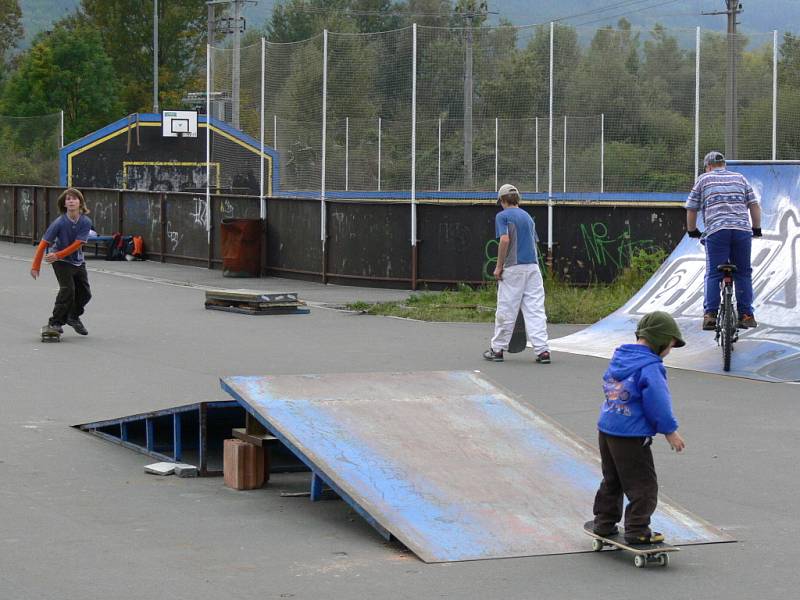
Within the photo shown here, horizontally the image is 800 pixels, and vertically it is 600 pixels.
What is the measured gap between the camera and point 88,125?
7656cm

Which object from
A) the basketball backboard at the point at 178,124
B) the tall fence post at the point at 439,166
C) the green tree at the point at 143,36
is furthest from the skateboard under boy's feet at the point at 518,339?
the green tree at the point at 143,36

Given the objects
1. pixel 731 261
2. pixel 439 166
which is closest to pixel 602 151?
pixel 439 166

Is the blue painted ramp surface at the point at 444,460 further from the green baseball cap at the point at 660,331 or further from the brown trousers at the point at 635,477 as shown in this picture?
the green baseball cap at the point at 660,331

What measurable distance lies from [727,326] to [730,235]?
0.93 meters

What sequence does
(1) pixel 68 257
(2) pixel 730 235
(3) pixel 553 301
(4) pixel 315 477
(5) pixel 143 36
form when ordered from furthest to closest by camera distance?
(5) pixel 143 36 → (3) pixel 553 301 → (1) pixel 68 257 → (2) pixel 730 235 → (4) pixel 315 477

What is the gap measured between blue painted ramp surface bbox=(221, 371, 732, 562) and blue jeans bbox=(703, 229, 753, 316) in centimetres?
516

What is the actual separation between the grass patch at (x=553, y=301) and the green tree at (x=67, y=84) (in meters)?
52.6

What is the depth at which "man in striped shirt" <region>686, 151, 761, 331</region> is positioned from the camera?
46.2 ft

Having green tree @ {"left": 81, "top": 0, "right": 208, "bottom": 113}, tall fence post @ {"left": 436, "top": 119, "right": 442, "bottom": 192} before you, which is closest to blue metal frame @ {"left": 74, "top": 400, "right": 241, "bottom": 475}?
tall fence post @ {"left": 436, "top": 119, "right": 442, "bottom": 192}

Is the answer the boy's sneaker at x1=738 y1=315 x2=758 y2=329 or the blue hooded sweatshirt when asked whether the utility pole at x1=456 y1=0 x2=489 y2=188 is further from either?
the blue hooded sweatshirt

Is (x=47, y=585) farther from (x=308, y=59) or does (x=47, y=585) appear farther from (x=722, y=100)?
(x=308, y=59)

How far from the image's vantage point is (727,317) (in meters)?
13.8

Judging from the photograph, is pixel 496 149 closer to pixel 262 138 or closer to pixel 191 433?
pixel 262 138

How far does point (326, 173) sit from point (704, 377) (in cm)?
1387
